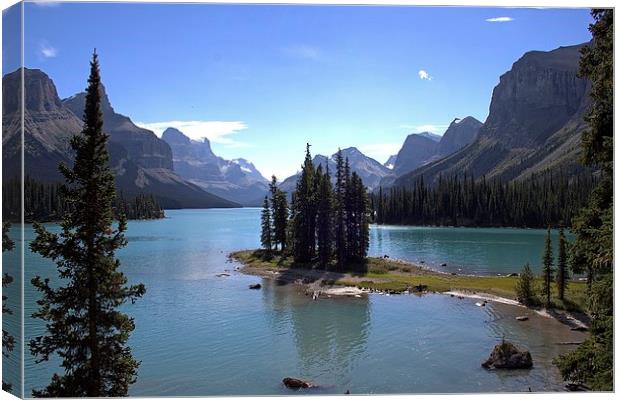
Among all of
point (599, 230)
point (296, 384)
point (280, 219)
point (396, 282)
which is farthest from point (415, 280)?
point (599, 230)

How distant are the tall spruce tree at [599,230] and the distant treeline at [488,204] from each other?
111 metres

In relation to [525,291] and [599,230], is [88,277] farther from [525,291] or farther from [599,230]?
[525,291]

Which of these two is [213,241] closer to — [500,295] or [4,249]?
[500,295]

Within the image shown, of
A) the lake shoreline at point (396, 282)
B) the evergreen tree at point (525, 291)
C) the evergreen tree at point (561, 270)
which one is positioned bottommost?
the lake shoreline at point (396, 282)

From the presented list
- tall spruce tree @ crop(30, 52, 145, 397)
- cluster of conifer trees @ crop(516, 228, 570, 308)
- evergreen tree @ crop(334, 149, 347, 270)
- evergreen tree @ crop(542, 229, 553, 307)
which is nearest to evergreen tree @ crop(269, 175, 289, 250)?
evergreen tree @ crop(334, 149, 347, 270)

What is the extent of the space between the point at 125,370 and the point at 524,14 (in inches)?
721

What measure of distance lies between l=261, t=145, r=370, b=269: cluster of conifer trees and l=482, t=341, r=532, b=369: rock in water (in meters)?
38.0

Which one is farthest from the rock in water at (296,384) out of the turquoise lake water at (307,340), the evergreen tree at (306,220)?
the evergreen tree at (306,220)

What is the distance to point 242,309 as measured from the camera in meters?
41.9

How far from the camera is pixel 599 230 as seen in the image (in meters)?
13.2

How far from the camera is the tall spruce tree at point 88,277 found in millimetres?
14883

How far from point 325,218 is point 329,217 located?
595mm

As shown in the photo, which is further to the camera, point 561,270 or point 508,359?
point 561,270

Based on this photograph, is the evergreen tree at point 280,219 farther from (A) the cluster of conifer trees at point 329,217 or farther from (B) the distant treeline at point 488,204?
(B) the distant treeline at point 488,204
